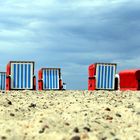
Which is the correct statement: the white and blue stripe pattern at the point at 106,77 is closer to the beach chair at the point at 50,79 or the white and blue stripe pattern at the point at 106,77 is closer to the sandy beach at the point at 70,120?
the beach chair at the point at 50,79

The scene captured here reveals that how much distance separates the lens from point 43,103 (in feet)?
34.5

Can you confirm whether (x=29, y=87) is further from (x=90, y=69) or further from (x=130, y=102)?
(x=130, y=102)

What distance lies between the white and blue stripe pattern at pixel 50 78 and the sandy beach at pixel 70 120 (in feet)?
50.4

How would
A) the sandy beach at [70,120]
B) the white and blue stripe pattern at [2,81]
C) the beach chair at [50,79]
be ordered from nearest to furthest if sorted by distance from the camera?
the sandy beach at [70,120], the beach chair at [50,79], the white and blue stripe pattern at [2,81]

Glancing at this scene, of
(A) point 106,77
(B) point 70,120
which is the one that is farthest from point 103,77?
(B) point 70,120

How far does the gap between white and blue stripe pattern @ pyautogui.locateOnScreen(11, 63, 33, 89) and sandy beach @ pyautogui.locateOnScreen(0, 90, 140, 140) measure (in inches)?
516

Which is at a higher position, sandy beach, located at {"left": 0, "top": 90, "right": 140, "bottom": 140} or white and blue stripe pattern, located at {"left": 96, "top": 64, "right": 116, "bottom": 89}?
white and blue stripe pattern, located at {"left": 96, "top": 64, "right": 116, "bottom": 89}

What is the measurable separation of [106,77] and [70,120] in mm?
15808

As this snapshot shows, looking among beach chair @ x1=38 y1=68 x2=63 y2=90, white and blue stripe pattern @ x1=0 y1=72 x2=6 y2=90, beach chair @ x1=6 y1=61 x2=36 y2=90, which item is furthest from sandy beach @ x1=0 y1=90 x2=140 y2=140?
white and blue stripe pattern @ x1=0 y1=72 x2=6 y2=90

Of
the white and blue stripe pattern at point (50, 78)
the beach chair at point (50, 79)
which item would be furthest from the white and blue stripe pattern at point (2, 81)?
the white and blue stripe pattern at point (50, 78)

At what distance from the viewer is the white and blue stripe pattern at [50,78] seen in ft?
85.6

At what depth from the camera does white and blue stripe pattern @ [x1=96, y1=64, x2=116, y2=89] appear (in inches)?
917

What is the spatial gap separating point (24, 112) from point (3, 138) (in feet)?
9.13

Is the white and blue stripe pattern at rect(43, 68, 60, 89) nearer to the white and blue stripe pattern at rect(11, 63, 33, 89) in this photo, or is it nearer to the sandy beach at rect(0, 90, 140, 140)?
the white and blue stripe pattern at rect(11, 63, 33, 89)
